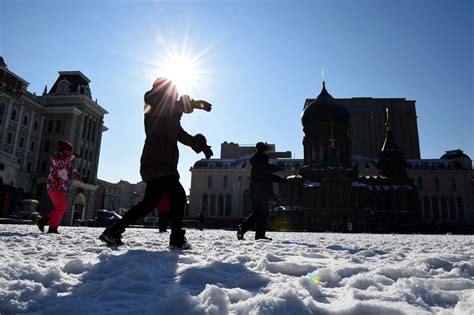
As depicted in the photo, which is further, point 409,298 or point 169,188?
point 169,188

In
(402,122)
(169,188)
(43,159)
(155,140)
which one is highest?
(402,122)

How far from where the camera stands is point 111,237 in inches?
172

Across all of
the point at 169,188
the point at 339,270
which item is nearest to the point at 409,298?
the point at 339,270

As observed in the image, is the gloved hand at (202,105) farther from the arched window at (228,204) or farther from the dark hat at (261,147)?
the arched window at (228,204)

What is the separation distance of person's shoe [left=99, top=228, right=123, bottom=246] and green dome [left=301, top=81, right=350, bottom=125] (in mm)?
38944

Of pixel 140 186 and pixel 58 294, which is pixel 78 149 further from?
pixel 140 186

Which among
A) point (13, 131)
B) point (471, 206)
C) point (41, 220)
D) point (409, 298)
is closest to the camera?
point (409, 298)

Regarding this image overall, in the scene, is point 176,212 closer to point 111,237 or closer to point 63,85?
point 111,237

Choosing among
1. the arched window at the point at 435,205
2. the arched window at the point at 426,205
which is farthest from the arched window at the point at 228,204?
the arched window at the point at 435,205

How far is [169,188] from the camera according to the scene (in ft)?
14.7

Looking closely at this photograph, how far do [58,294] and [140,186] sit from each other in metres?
121

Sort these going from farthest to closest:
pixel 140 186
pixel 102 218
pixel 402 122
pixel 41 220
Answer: pixel 140 186 → pixel 402 122 → pixel 102 218 → pixel 41 220

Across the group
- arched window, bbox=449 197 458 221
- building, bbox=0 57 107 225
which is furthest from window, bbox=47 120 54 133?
arched window, bbox=449 197 458 221

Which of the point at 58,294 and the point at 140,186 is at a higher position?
the point at 140,186
